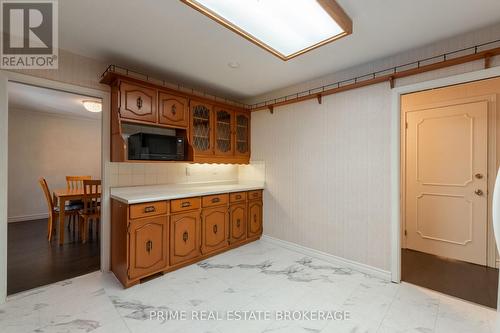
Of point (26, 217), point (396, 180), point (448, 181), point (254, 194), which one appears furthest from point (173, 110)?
point (26, 217)

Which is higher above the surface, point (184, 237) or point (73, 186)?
point (73, 186)

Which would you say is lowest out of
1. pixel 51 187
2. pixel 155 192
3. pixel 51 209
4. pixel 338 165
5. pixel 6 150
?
pixel 51 209

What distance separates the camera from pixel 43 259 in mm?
2746

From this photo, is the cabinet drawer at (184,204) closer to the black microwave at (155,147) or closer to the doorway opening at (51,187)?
the black microwave at (155,147)

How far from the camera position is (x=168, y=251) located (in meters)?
2.40

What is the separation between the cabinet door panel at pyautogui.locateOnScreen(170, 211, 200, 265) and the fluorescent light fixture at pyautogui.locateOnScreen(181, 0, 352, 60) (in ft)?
6.32

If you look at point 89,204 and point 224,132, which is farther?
point 89,204

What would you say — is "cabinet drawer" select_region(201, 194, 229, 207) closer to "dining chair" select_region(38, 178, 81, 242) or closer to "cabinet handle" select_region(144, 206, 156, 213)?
"cabinet handle" select_region(144, 206, 156, 213)

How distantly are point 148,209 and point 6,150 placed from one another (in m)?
1.27

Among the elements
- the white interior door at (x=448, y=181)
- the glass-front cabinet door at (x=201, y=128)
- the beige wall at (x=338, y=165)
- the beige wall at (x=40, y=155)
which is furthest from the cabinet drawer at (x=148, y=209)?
the beige wall at (x=40, y=155)

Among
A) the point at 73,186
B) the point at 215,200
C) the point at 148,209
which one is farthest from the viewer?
the point at 73,186

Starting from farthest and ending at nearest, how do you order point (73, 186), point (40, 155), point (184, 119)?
1. point (40, 155)
2. point (73, 186)
3. point (184, 119)

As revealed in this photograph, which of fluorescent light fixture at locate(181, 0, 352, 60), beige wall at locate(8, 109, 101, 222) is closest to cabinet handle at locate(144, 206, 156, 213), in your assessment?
fluorescent light fixture at locate(181, 0, 352, 60)

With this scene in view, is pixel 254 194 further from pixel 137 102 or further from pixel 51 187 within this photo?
pixel 51 187
